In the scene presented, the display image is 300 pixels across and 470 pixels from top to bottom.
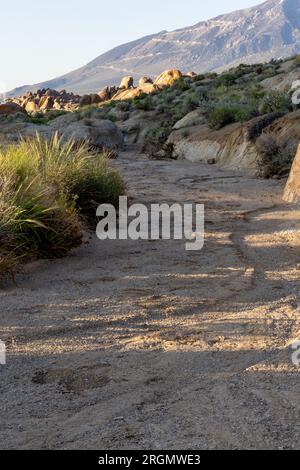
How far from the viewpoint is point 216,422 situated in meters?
3.04

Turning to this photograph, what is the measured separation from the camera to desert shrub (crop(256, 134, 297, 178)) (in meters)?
11.9

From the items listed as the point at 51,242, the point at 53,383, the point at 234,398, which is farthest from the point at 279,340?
the point at 51,242

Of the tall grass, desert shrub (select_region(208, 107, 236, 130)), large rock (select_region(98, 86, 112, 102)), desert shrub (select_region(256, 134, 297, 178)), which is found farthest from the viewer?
large rock (select_region(98, 86, 112, 102))

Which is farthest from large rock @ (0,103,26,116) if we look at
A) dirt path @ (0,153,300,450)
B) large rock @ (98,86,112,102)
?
dirt path @ (0,153,300,450)

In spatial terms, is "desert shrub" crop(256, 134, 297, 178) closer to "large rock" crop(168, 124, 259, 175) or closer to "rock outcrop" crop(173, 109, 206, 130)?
"large rock" crop(168, 124, 259, 175)

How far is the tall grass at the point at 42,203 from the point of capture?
19.3 feet

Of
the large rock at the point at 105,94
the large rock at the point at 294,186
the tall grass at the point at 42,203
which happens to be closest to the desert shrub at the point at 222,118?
the large rock at the point at 294,186

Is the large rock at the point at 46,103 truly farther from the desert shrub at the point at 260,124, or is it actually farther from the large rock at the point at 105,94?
the desert shrub at the point at 260,124

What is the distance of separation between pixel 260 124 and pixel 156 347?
35.2ft

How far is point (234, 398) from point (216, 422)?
0.90ft

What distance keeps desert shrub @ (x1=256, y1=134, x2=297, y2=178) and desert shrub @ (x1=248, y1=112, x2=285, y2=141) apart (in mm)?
1239

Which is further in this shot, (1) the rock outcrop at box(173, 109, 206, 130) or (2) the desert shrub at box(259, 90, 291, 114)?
(1) the rock outcrop at box(173, 109, 206, 130)

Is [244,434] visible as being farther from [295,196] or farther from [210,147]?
[210,147]

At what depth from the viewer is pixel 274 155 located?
12281mm
